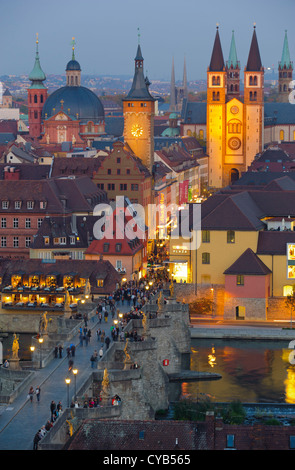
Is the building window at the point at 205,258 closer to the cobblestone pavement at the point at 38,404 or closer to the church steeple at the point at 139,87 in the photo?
the cobblestone pavement at the point at 38,404

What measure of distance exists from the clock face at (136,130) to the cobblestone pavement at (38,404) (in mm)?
75325

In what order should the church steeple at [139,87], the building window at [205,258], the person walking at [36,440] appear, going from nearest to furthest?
the person walking at [36,440]
the building window at [205,258]
the church steeple at [139,87]

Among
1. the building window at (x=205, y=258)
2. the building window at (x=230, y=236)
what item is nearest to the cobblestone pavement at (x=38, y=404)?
the building window at (x=205, y=258)

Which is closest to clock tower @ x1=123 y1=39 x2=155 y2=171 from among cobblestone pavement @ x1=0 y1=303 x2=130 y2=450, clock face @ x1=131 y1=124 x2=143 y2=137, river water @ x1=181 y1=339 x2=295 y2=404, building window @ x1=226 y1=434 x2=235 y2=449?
clock face @ x1=131 y1=124 x2=143 y2=137

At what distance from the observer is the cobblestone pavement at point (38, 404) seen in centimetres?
5581

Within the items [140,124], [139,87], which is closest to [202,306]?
[140,124]

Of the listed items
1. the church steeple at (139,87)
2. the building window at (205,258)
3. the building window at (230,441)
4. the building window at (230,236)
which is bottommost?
the building window at (230,441)

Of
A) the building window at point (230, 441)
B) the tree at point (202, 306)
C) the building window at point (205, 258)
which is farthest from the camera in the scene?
the building window at point (205, 258)

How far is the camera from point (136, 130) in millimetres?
147875

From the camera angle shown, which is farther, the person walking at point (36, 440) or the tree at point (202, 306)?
the tree at point (202, 306)

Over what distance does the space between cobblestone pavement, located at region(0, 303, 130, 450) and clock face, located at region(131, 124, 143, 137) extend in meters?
75.3

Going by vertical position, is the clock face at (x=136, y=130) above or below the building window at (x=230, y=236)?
above

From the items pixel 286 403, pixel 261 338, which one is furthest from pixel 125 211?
pixel 286 403
